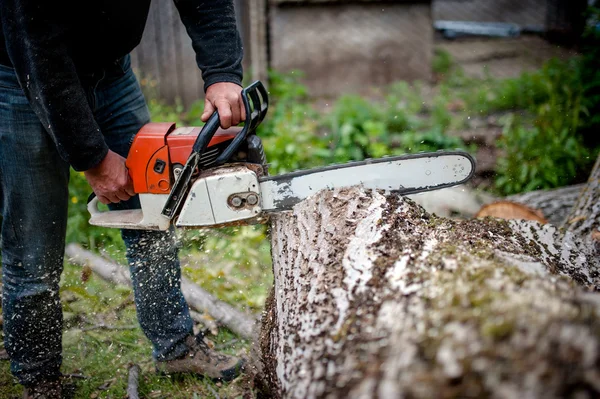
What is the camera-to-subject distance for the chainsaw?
1678 millimetres

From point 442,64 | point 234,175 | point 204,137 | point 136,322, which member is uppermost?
point 204,137

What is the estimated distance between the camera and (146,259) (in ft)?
6.82

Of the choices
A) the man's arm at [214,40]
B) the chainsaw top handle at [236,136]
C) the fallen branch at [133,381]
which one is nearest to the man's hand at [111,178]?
the chainsaw top handle at [236,136]

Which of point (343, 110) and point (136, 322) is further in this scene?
point (343, 110)

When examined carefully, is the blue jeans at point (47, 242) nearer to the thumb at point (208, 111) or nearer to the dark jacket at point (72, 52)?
the dark jacket at point (72, 52)

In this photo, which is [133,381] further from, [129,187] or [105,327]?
[129,187]

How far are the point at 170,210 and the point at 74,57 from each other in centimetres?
61

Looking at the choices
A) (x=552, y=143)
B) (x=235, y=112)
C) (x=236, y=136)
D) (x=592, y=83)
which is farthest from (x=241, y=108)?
(x=592, y=83)

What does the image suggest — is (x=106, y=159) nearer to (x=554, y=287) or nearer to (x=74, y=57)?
(x=74, y=57)

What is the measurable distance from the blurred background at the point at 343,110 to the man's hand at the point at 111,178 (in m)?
0.46

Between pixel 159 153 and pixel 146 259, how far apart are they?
0.56 meters

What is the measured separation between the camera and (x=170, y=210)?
1.74m

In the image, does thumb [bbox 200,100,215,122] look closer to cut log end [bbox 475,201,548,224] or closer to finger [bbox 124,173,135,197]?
finger [bbox 124,173,135,197]

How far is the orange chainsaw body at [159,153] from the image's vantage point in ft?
5.63
